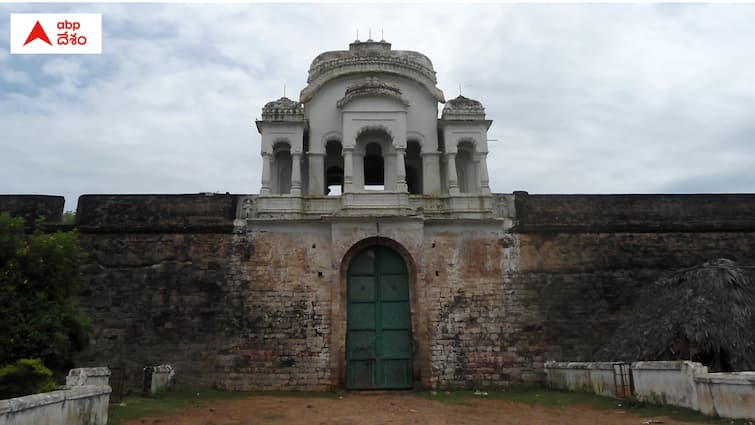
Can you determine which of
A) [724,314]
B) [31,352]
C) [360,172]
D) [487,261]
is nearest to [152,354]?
[31,352]

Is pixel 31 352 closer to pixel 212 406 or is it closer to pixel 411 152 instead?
pixel 212 406

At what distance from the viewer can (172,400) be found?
33.5 ft

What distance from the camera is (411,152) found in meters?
14.8

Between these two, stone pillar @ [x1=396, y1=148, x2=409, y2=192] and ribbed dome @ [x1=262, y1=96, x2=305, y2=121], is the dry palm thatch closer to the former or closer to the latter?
stone pillar @ [x1=396, y1=148, x2=409, y2=192]

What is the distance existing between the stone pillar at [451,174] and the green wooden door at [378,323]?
216 cm

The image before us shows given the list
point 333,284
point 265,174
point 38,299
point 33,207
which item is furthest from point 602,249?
point 33,207

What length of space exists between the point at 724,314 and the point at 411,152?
27.1ft

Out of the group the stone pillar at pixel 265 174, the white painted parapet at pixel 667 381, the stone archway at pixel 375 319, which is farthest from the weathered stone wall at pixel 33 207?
the white painted parapet at pixel 667 381

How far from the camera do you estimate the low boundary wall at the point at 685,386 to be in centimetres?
638

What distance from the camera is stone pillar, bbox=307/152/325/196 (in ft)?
44.1

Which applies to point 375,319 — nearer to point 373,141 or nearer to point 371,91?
point 373,141

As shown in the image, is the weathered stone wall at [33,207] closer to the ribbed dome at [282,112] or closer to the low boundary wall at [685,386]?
the ribbed dome at [282,112]

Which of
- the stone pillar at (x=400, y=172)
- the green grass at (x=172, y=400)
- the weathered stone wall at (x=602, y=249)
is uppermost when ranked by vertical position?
the stone pillar at (x=400, y=172)

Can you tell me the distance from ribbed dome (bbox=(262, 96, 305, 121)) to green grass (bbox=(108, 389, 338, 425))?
6641 mm
